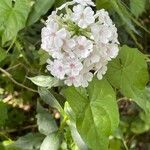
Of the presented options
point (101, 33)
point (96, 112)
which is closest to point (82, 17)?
point (101, 33)

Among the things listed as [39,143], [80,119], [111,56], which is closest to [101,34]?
[111,56]

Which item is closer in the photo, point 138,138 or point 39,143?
point 39,143

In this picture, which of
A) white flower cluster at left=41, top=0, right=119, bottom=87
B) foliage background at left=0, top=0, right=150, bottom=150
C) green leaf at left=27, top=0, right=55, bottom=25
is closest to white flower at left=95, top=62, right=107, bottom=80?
white flower cluster at left=41, top=0, right=119, bottom=87

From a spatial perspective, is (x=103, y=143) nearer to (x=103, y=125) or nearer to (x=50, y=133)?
(x=103, y=125)

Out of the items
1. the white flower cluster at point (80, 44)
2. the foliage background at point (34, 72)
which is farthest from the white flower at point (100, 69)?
the foliage background at point (34, 72)

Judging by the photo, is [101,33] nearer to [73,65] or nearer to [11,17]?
[73,65]

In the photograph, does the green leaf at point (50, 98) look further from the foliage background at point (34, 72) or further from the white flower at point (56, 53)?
the white flower at point (56, 53)
